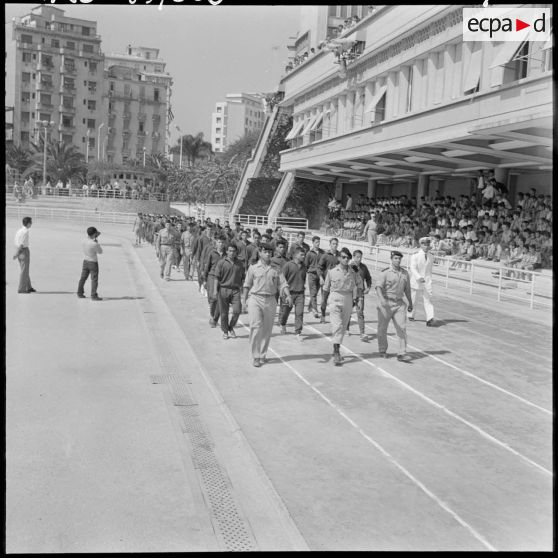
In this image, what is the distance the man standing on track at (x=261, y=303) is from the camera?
11.3m

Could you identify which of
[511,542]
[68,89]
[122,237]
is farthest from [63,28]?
[511,542]

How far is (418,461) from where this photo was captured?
732 centimetres

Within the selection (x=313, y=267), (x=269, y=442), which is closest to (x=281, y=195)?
(x=313, y=267)

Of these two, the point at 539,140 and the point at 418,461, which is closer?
the point at 418,461

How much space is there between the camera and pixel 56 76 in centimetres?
9344

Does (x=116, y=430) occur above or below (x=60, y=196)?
below

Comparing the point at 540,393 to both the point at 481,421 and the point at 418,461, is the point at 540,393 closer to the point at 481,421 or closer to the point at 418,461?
the point at 481,421

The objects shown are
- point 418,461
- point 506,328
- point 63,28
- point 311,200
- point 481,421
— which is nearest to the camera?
point 418,461

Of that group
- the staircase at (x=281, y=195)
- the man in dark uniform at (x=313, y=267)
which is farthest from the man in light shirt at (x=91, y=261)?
the staircase at (x=281, y=195)

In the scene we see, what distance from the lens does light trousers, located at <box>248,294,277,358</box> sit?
1129 centimetres

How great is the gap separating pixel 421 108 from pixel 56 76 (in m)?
74.7

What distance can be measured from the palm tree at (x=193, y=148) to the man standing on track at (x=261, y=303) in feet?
272

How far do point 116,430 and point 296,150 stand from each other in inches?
1511

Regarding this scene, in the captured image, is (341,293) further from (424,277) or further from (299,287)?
(424,277)
